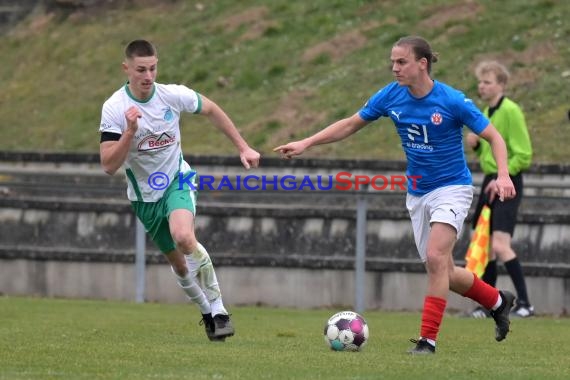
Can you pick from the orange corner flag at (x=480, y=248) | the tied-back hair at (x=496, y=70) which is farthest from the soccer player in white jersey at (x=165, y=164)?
the orange corner flag at (x=480, y=248)

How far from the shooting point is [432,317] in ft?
32.5

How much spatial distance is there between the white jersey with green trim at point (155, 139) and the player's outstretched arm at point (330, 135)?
32.8 inches

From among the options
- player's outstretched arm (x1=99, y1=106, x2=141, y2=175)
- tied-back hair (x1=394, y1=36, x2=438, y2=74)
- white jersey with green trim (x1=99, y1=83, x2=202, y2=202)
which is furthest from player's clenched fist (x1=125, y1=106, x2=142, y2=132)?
tied-back hair (x1=394, y1=36, x2=438, y2=74)

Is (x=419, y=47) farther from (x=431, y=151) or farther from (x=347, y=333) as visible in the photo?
(x=347, y=333)

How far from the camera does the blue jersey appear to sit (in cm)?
1006

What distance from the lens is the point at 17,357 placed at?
30.0 ft

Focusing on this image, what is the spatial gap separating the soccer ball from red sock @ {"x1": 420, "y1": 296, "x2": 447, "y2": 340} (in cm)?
43

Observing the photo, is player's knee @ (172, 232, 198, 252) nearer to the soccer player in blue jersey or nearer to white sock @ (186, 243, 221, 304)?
white sock @ (186, 243, 221, 304)

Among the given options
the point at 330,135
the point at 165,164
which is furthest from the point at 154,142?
the point at 330,135

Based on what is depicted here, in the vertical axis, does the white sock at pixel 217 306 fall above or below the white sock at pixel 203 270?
below

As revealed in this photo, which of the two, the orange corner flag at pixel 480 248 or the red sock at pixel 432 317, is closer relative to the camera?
the red sock at pixel 432 317

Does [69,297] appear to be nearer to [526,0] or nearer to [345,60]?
[345,60]

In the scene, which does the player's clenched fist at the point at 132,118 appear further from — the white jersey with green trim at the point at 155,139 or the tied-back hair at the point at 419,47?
the tied-back hair at the point at 419,47

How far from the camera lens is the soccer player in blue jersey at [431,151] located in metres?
9.99
